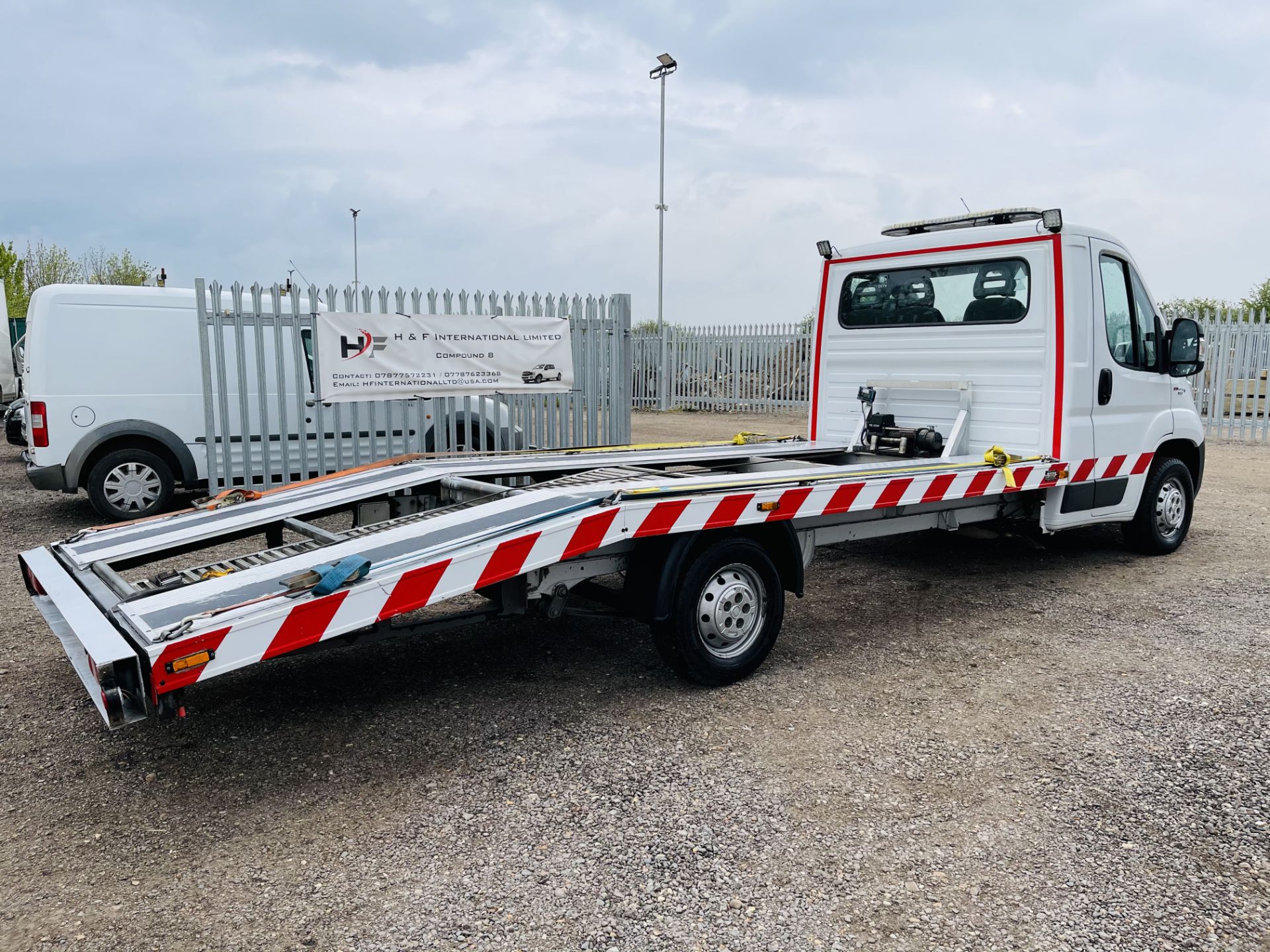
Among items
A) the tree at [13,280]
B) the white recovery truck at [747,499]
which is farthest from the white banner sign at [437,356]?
the tree at [13,280]

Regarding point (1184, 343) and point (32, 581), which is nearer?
point (32, 581)

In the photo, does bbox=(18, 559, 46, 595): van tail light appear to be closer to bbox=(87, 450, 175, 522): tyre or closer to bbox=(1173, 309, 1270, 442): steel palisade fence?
bbox=(87, 450, 175, 522): tyre

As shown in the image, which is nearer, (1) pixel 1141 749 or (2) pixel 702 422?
(1) pixel 1141 749

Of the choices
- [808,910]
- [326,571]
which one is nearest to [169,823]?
[326,571]

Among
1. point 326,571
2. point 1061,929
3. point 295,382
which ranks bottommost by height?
point 1061,929

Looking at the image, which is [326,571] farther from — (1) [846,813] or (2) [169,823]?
(1) [846,813]

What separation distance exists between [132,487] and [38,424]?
2.97ft

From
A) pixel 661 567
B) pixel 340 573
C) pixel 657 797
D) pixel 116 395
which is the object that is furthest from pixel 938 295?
pixel 116 395

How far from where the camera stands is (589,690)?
14.9 ft

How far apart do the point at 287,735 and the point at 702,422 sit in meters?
17.3

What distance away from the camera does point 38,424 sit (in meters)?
8.42

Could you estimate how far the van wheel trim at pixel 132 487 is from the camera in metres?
8.72

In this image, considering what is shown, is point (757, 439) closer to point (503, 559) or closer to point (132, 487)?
point (503, 559)

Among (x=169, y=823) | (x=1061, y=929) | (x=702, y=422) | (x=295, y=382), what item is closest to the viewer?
(x=1061, y=929)
